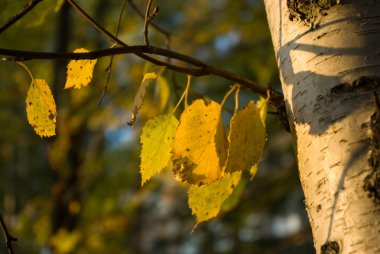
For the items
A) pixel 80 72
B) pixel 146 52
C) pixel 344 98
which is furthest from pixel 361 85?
pixel 80 72

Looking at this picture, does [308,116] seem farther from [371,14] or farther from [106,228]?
[106,228]

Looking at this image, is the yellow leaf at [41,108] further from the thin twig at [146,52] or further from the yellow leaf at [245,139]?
the yellow leaf at [245,139]

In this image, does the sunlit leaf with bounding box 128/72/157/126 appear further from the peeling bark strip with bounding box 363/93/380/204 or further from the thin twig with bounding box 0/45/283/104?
the peeling bark strip with bounding box 363/93/380/204

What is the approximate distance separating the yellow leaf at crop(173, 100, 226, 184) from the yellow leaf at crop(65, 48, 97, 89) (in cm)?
14

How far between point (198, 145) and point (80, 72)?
0.19 meters

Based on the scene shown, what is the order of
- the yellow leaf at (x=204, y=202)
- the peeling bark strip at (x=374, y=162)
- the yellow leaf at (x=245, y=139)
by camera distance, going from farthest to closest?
the yellow leaf at (x=204, y=202) < the yellow leaf at (x=245, y=139) < the peeling bark strip at (x=374, y=162)

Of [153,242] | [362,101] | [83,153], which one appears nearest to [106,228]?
[83,153]

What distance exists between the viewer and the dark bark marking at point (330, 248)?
511mm

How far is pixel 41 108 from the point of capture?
25.5 inches

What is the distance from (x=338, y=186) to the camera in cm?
52

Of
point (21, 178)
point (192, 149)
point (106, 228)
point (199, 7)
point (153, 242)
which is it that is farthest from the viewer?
point (153, 242)

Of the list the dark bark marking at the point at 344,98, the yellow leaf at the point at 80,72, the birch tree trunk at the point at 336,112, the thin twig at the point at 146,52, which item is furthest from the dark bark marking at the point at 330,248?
the yellow leaf at the point at 80,72

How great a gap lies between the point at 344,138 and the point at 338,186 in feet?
0.17

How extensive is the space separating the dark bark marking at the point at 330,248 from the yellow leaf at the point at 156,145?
0.82 feet
